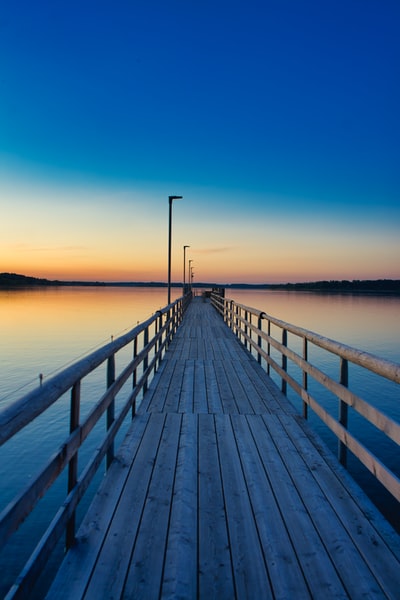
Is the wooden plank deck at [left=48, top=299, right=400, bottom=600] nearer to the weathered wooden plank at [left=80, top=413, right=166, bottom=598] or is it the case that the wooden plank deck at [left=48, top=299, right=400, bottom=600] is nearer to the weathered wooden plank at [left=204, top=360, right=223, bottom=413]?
the weathered wooden plank at [left=80, top=413, right=166, bottom=598]

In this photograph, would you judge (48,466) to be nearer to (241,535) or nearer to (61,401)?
(241,535)

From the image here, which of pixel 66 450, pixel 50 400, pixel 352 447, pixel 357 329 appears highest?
pixel 50 400

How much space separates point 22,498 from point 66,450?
0.56 meters

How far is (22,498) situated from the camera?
5.49 ft

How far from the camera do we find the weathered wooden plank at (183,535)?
2037 millimetres

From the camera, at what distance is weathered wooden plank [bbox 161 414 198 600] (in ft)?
6.68

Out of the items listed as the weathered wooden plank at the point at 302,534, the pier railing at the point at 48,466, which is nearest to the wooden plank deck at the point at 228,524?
the weathered wooden plank at the point at 302,534

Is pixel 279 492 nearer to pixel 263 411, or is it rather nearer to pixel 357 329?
pixel 263 411

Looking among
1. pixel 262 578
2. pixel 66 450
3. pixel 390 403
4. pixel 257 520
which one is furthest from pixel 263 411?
pixel 390 403

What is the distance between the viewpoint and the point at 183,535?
246 cm

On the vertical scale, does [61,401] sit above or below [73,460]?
below

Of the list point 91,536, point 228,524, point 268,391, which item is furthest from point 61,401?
point 228,524

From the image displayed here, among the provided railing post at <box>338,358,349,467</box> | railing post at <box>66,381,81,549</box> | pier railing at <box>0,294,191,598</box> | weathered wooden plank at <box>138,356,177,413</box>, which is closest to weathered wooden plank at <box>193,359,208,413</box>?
weathered wooden plank at <box>138,356,177,413</box>

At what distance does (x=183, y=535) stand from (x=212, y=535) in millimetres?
187
